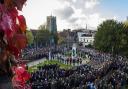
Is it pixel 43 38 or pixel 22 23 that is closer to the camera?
pixel 22 23

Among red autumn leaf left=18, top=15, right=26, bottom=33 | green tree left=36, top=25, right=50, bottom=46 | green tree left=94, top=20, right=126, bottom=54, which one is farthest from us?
green tree left=36, top=25, right=50, bottom=46

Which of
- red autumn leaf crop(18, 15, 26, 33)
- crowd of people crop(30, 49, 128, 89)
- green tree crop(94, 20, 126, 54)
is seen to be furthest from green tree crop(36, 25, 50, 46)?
red autumn leaf crop(18, 15, 26, 33)

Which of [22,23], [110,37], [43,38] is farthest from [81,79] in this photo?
[43,38]

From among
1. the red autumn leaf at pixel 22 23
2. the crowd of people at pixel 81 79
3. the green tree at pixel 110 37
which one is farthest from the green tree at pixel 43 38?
the red autumn leaf at pixel 22 23

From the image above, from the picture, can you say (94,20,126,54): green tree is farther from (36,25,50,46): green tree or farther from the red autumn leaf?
the red autumn leaf

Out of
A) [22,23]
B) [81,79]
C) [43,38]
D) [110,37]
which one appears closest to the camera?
[22,23]

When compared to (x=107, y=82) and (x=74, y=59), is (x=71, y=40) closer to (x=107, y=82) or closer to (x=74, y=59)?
(x=74, y=59)

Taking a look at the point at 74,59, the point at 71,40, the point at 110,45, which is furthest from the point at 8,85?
the point at 71,40

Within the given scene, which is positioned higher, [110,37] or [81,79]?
[110,37]

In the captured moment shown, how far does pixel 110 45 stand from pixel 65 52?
78.8 feet

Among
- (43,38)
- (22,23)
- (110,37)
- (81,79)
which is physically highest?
(22,23)

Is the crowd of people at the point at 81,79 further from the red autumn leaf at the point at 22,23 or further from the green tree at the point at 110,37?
the green tree at the point at 110,37

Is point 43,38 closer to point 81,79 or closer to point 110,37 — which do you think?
point 110,37

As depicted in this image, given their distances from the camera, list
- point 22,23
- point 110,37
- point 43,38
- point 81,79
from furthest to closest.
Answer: point 43,38 < point 110,37 < point 81,79 < point 22,23
